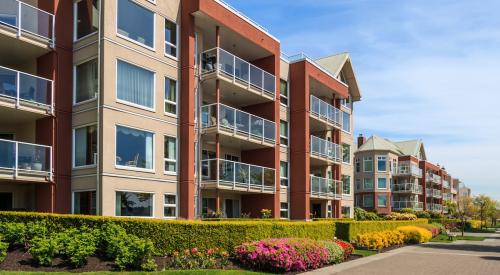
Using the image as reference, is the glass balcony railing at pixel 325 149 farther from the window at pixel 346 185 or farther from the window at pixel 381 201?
the window at pixel 381 201

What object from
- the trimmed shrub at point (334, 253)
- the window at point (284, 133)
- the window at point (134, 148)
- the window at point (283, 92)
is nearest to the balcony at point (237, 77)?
the window at point (283, 92)

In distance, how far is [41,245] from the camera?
1273 cm

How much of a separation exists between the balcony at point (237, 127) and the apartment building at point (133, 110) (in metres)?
0.07

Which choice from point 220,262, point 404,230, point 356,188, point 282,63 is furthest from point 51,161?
point 356,188

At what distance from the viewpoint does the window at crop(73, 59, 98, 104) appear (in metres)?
19.5

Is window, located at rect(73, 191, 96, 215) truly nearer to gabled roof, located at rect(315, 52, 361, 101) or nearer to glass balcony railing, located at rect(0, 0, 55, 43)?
glass balcony railing, located at rect(0, 0, 55, 43)

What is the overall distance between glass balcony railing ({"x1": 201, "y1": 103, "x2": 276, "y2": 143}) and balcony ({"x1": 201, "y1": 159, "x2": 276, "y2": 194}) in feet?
5.82

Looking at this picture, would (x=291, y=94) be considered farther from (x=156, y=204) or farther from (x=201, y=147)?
(x=156, y=204)

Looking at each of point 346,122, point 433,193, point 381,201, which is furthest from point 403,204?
point 346,122

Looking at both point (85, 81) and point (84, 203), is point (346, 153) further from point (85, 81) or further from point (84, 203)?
point (84, 203)

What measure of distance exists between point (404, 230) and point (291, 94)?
11643 mm

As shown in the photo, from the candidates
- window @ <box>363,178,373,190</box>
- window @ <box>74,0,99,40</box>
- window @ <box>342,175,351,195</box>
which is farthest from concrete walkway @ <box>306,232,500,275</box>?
window @ <box>363,178,373,190</box>

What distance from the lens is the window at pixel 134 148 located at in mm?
19289

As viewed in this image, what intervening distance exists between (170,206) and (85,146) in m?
4.70
